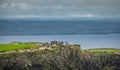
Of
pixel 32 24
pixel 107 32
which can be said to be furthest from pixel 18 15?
pixel 107 32

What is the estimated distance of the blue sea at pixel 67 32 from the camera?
6.52m

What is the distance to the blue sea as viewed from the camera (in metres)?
6.52

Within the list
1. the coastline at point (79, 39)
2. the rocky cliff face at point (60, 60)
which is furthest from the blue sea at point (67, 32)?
the rocky cliff face at point (60, 60)

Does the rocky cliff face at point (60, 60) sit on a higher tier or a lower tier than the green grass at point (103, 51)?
lower

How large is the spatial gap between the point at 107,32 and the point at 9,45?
186 centimetres

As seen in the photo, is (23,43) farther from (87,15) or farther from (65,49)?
(87,15)

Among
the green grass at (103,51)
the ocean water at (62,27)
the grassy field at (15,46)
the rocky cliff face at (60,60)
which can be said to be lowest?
the rocky cliff face at (60,60)

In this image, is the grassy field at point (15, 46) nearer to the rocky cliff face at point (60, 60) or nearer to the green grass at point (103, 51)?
the rocky cliff face at point (60, 60)

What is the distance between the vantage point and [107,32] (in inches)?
262

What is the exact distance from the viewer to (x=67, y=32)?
6.64 meters

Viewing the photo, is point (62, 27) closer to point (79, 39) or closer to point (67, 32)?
point (67, 32)

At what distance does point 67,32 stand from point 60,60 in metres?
0.58

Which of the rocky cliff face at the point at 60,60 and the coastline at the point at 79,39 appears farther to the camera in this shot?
the coastline at the point at 79,39

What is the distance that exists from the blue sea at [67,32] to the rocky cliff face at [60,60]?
194 millimetres
